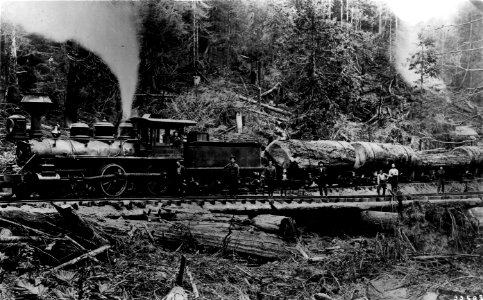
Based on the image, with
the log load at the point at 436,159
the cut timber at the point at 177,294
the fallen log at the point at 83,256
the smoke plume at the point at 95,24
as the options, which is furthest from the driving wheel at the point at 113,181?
the log load at the point at 436,159

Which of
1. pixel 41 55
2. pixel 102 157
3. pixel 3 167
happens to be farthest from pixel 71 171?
pixel 41 55

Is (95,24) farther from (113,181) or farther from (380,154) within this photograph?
(380,154)

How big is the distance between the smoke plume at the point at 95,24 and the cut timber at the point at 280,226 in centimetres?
675

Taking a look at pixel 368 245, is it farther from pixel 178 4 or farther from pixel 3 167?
pixel 178 4

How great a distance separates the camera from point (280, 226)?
795 centimetres

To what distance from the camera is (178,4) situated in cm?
1543

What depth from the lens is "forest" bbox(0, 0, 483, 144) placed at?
15109 mm

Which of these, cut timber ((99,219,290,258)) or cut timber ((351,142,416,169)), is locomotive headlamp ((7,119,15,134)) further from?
cut timber ((351,142,416,169))

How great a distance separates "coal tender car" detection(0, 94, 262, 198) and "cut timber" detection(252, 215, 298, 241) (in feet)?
11.6

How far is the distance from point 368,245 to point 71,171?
6.98m

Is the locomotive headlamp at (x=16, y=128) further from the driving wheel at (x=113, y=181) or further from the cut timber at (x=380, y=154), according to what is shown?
the cut timber at (x=380, y=154)

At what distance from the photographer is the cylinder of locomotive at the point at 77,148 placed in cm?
945

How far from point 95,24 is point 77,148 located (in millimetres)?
3828

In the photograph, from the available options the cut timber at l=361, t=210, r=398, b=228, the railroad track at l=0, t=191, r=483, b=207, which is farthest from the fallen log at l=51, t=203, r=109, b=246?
the cut timber at l=361, t=210, r=398, b=228
